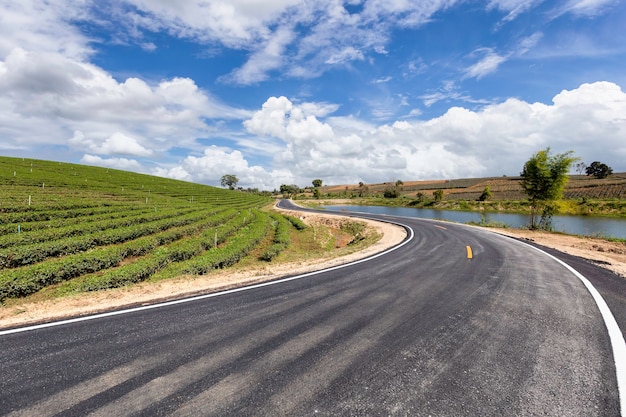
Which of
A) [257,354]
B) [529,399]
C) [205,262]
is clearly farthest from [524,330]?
[205,262]

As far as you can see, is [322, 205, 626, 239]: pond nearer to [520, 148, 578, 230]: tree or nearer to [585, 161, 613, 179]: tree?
[520, 148, 578, 230]: tree

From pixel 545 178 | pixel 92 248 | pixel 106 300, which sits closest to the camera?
pixel 106 300

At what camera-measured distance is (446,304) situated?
6.32 m

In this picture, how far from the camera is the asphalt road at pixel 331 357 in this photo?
3.21 m

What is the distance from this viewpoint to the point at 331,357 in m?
4.22

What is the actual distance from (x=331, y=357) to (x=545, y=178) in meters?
32.6

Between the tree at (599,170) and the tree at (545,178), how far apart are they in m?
117

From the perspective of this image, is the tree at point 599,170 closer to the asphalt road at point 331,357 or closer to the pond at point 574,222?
the pond at point 574,222

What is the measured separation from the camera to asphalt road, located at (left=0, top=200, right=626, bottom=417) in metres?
3.21

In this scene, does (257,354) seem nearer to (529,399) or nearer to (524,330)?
(529,399)

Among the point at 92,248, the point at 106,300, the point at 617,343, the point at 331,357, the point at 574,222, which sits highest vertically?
the point at 617,343

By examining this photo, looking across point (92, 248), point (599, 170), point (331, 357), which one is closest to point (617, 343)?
point (331, 357)

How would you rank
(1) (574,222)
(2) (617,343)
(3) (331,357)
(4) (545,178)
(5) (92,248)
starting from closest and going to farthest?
(3) (331,357) → (2) (617,343) → (5) (92,248) → (4) (545,178) → (1) (574,222)

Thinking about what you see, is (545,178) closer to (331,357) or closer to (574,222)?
(574,222)
